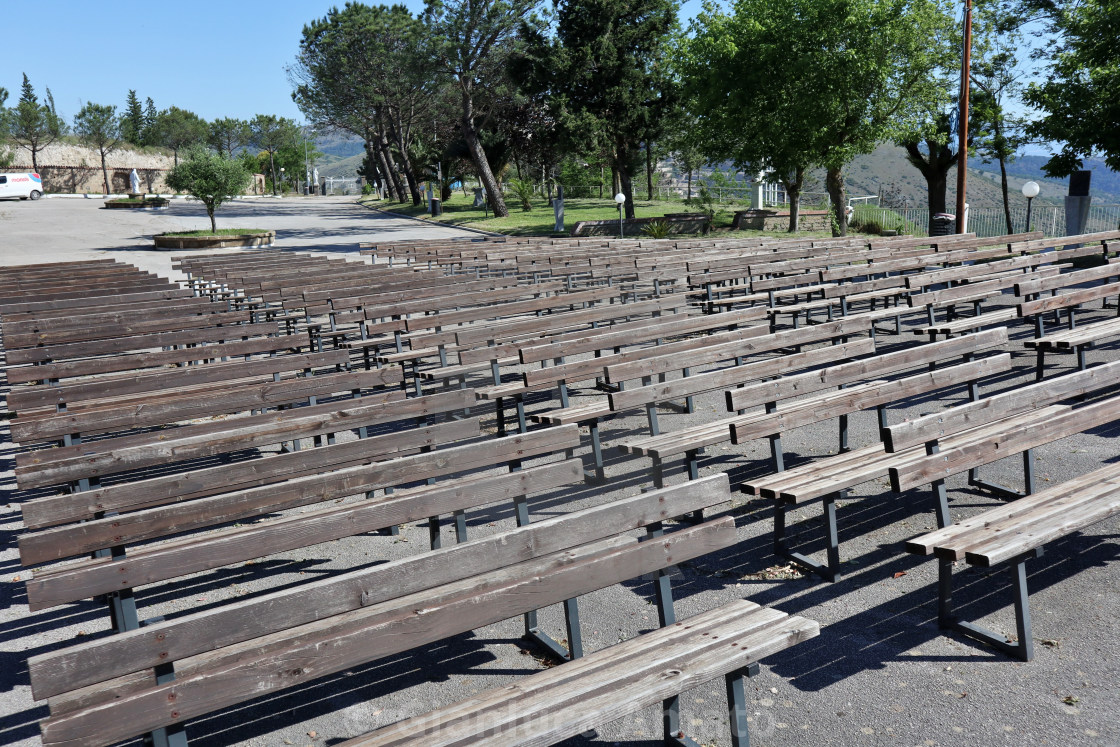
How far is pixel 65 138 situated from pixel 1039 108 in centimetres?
7169

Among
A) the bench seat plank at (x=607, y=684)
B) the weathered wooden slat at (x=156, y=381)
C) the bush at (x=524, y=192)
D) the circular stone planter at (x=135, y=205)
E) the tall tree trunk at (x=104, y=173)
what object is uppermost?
the tall tree trunk at (x=104, y=173)

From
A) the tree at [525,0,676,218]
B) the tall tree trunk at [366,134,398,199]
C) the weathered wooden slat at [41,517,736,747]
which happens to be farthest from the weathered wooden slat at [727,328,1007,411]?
the tall tree trunk at [366,134,398,199]

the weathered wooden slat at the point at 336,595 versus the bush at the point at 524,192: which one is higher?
the bush at the point at 524,192

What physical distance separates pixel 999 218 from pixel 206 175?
3000 centimetres

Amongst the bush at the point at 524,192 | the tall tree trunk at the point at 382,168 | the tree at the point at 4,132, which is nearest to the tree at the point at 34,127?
the tree at the point at 4,132

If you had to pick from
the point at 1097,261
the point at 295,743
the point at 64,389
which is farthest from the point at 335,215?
the point at 295,743

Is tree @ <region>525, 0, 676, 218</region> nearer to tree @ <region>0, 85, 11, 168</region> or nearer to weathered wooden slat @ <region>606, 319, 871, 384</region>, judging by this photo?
weathered wooden slat @ <region>606, 319, 871, 384</region>

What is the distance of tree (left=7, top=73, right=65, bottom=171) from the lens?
218 ft

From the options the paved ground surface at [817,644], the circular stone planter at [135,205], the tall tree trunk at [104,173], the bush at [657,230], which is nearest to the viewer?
the paved ground surface at [817,644]

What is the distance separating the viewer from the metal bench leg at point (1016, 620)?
11.3 feet

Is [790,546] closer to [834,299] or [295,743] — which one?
[295,743]

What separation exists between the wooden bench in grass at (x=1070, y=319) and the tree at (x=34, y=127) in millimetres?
73373

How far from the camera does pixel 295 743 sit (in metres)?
3.14

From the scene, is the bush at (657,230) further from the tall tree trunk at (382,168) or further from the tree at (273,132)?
the tree at (273,132)
